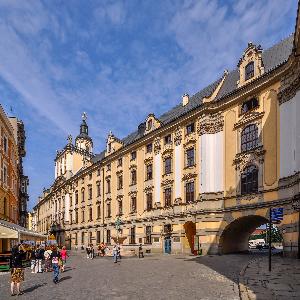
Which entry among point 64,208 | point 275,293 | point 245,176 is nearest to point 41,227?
point 64,208

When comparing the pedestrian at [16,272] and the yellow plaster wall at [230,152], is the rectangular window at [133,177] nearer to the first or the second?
the yellow plaster wall at [230,152]

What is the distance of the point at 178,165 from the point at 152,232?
8687 millimetres

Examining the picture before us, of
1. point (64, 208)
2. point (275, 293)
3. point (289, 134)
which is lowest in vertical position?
point (64, 208)

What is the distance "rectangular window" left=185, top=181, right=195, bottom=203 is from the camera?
34.2 meters

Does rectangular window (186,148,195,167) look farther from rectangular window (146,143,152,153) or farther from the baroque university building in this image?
rectangular window (146,143,152,153)

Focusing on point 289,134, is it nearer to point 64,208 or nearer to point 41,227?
point 64,208

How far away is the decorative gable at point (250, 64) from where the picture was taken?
99.6 ft

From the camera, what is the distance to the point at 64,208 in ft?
222

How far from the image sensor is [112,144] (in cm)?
5066

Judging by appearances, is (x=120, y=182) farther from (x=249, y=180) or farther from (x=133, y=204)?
(x=249, y=180)

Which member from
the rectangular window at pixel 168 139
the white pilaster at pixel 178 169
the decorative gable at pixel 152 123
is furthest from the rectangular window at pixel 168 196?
the decorative gable at pixel 152 123

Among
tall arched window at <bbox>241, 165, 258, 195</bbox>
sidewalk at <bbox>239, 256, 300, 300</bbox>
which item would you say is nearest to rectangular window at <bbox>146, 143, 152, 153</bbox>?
tall arched window at <bbox>241, 165, 258, 195</bbox>

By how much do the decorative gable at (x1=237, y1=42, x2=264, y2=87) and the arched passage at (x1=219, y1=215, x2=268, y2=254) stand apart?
1237 centimetres

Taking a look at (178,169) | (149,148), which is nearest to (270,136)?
(178,169)
